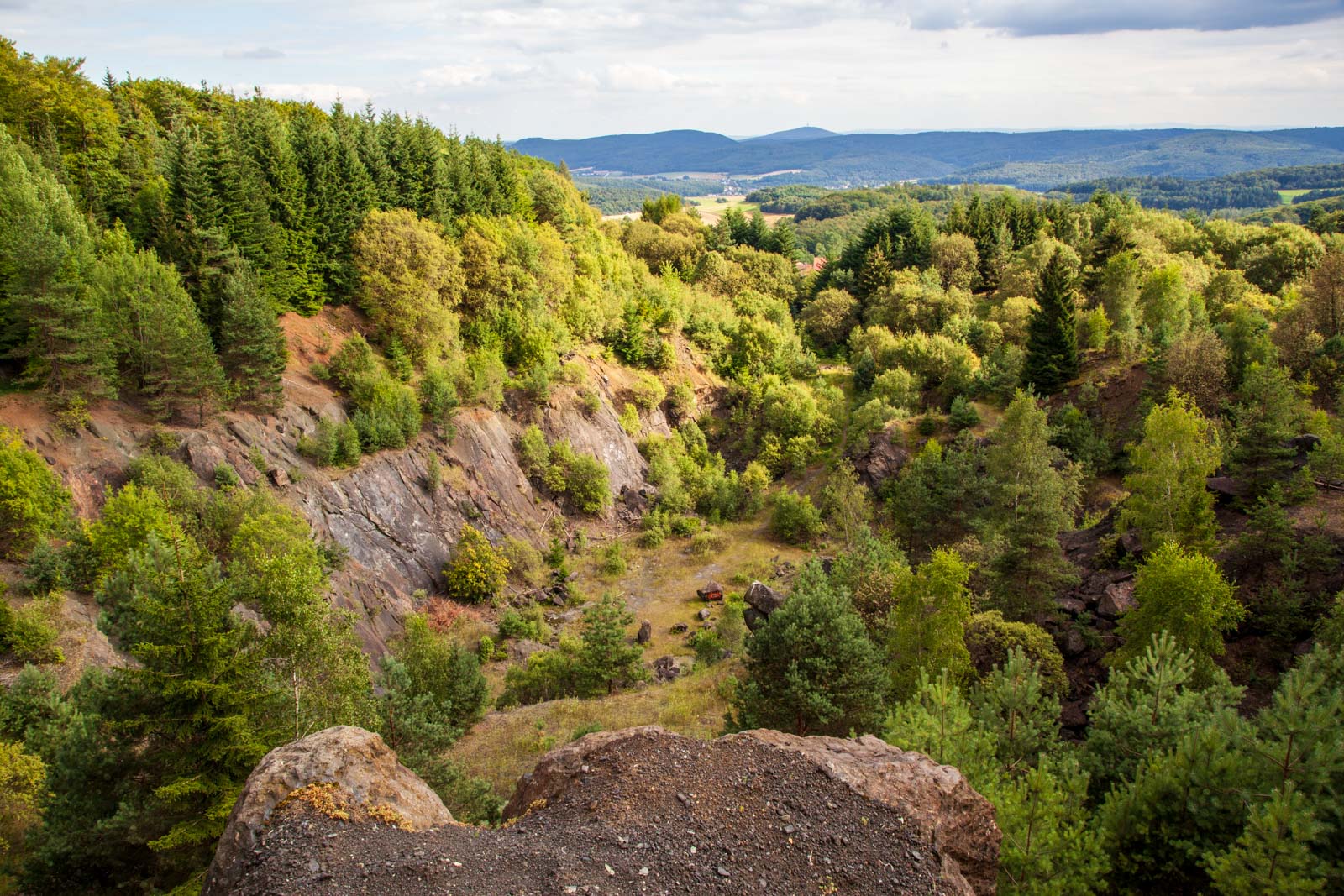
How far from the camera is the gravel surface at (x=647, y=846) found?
9.55 m

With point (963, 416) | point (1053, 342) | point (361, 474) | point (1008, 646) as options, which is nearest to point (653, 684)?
point (1008, 646)

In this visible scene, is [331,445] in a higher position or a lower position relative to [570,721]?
higher

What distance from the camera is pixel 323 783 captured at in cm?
1067

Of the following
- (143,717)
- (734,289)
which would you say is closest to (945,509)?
(143,717)

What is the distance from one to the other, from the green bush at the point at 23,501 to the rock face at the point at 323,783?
1770 centimetres

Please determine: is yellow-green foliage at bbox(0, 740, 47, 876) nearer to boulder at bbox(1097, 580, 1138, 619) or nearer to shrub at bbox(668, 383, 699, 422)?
boulder at bbox(1097, 580, 1138, 619)

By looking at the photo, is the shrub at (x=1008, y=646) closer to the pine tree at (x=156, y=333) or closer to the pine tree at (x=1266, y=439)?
the pine tree at (x=1266, y=439)

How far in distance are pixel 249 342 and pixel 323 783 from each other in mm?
26040

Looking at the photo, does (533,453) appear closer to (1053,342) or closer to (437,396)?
(437,396)

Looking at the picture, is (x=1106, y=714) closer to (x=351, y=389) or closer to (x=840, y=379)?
(x=351, y=389)

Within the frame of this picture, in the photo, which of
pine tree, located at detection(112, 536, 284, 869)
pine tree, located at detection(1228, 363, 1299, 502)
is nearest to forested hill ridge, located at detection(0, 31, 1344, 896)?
pine tree, located at detection(112, 536, 284, 869)

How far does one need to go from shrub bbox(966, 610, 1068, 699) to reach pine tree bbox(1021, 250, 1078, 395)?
2337cm

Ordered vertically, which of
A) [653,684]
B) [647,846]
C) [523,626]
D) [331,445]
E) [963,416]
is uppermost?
[331,445]

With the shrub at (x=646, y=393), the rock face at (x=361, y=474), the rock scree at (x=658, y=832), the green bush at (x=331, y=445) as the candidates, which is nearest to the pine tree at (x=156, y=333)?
the rock face at (x=361, y=474)
